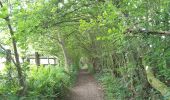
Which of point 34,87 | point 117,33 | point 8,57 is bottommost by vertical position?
point 34,87

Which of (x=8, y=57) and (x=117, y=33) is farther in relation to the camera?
(x=8, y=57)

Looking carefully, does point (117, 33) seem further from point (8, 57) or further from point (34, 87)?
point (34, 87)

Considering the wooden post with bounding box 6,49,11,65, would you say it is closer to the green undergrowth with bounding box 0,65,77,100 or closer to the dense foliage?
the dense foliage

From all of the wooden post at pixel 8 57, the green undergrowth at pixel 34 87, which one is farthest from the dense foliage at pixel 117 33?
the wooden post at pixel 8 57

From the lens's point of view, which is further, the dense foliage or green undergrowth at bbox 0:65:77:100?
green undergrowth at bbox 0:65:77:100

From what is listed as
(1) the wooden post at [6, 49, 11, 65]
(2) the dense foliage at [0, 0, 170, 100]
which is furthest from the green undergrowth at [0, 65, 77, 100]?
(1) the wooden post at [6, 49, 11, 65]

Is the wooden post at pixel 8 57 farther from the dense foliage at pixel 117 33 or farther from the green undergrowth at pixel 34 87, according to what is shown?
the green undergrowth at pixel 34 87

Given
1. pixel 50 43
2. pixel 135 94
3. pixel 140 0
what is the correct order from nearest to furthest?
1. pixel 140 0
2. pixel 135 94
3. pixel 50 43

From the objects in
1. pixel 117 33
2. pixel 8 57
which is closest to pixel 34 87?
pixel 8 57

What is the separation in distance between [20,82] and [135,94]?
4122 mm

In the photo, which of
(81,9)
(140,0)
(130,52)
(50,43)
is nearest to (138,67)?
(130,52)

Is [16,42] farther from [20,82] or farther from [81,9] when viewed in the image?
[81,9]

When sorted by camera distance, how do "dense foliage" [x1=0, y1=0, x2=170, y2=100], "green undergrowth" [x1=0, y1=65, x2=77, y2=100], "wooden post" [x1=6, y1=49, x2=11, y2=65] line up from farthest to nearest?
1. "wooden post" [x1=6, y1=49, x2=11, y2=65]
2. "green undergrowth" [x1=0, y1=65, x2=77, y2=100]
3. "dense foliage" [x1=0, y1=0, x2=170, y2=100]

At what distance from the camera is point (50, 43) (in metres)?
28.5
